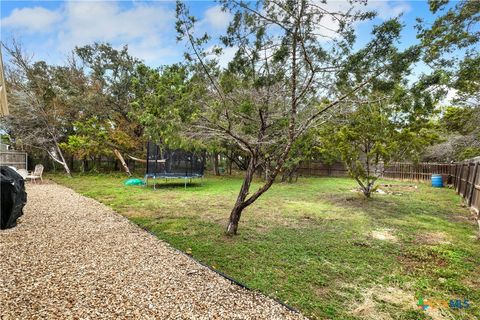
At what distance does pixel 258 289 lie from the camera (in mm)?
2668

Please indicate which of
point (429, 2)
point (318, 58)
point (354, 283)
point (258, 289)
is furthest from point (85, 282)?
point (429, 2)

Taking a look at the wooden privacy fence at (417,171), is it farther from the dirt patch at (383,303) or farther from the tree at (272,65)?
the dirt patch at (383,303)

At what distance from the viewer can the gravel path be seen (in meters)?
2.20

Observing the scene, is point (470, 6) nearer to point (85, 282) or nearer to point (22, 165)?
point (85, 282)

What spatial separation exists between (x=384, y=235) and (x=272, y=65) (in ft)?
11.6

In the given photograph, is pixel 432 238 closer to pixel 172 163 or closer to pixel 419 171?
pixel 172 163

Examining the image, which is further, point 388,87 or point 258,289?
point 388,87

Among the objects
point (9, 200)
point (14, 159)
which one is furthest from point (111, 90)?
point (9, 200)

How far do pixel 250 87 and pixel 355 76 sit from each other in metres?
1.44

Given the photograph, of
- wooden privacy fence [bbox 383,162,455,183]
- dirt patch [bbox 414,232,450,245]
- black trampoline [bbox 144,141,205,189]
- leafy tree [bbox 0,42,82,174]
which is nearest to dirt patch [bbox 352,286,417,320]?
dirt patch [bbox 414,232,450,245]

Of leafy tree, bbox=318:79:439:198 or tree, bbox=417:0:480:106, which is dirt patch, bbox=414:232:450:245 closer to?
tree, bbox=417:0:480:106

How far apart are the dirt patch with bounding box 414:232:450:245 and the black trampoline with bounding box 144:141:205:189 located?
818 cm

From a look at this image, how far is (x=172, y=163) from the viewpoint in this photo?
11.1 m

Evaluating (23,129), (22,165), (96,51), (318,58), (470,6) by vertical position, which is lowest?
(22,165)
